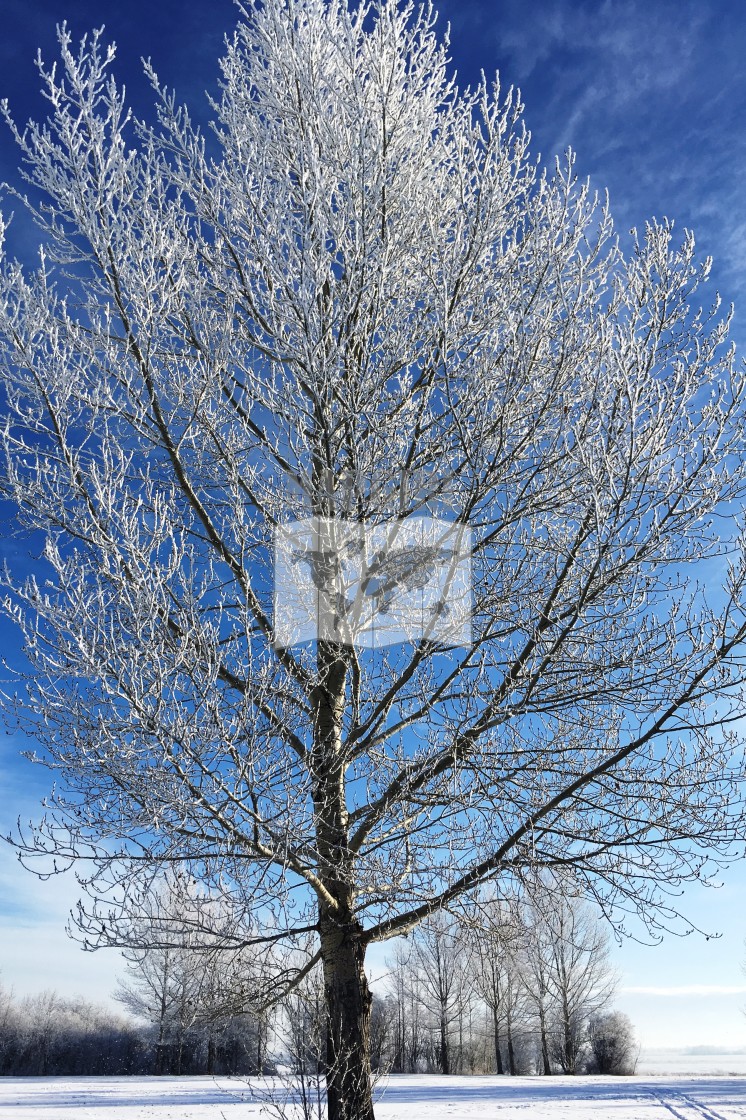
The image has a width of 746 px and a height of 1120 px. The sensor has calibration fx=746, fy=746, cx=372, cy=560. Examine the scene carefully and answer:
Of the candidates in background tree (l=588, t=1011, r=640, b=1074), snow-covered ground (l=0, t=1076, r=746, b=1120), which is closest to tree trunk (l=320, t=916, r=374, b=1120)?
snow-covered ground (l=0, t=1076, r=746, b=1120)

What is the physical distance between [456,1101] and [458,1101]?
0.06 m

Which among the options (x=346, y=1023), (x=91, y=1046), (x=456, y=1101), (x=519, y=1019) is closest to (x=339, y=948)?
(x=346, y=1023)

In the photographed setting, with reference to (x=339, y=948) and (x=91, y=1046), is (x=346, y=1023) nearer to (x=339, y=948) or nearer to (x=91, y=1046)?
(x=339, y=948)

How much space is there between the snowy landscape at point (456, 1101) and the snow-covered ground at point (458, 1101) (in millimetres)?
19

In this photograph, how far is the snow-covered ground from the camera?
14.1 m

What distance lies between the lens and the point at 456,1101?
1731 centimetres

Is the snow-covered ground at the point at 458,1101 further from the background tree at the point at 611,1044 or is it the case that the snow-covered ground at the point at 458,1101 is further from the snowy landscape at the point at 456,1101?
the background tree at the point at 611,1044

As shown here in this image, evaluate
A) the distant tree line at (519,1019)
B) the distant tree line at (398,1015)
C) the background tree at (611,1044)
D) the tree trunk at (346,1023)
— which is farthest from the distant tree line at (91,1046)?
the tree trunk at (346,1023)

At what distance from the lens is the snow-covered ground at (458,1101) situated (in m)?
14.1

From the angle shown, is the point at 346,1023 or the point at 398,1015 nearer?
the point at 346,1023

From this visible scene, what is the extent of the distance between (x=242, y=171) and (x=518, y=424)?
2.56m

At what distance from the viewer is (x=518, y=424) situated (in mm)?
4777

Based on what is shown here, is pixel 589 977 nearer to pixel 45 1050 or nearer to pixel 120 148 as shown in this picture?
pixel 45 1050

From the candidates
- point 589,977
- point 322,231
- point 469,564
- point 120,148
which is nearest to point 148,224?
point 120,148
